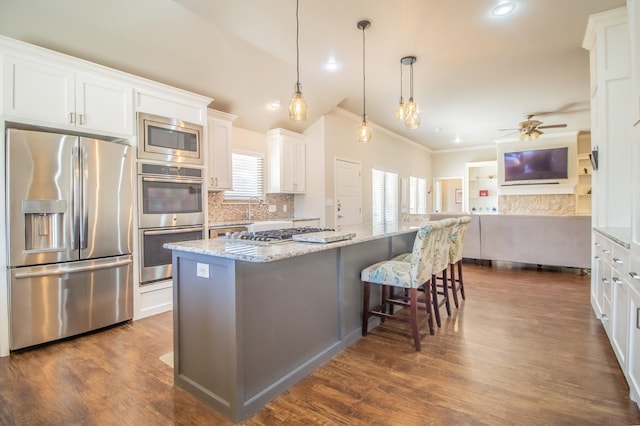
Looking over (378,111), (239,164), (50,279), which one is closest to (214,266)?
(50,279)

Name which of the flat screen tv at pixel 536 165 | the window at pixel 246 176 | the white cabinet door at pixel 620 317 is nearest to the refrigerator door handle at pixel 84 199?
the window at pixel 246 176

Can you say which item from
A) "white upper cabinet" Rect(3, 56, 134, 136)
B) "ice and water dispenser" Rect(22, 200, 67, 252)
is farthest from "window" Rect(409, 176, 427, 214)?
"ice and water dispenser" Rect(22, 200, 67, 252)

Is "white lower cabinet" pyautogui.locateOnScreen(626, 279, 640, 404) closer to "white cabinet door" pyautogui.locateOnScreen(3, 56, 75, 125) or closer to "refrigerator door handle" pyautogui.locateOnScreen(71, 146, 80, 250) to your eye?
"refrigerator door handle" pyautogui.locateOnScreen(71, 146, 80, 250)

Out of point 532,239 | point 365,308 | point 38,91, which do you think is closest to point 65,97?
point 38,91

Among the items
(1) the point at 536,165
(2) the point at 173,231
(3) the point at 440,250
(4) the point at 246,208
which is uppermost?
(1) the point at 536,165

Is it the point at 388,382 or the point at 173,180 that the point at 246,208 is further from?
the point at 388,382

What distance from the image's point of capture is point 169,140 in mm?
3480

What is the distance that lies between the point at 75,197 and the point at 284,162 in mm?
3021

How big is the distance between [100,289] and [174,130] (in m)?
1.78

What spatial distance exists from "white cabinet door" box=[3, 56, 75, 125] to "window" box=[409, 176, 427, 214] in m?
7.69

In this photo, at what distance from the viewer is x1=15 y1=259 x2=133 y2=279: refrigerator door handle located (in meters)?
2.54

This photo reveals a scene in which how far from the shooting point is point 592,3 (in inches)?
113

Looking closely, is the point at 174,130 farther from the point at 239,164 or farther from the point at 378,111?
the point at 378,111

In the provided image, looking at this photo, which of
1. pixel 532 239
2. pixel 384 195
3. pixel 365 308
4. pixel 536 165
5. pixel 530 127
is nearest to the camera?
pixel 365 308
